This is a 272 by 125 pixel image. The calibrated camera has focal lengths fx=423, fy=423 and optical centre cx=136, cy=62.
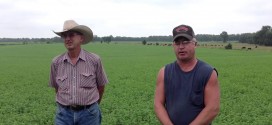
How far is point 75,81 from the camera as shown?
4984mm

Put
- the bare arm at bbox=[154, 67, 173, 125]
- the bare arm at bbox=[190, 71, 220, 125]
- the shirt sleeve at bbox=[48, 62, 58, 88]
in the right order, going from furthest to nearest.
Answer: the shirt sleeve at bbox=[48, 62, 58, 88] < the bare arm at bbox=[154, 67, 173, 125] < the bare arm at bbox=[190, 71, 220, 125]

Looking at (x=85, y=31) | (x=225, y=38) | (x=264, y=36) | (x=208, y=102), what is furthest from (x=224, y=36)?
(x=208, y=102)

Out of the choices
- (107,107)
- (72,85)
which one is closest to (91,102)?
(72,85)

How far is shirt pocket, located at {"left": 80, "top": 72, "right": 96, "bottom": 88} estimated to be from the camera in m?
5.00

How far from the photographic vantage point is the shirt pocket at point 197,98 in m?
4.05

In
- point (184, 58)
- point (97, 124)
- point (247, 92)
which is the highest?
point (184, 58)

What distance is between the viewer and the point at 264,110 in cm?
1185

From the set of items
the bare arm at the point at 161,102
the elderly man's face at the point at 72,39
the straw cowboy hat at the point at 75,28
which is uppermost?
the straw cowboy hat at the point at 75,28

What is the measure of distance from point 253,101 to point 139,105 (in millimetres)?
3828

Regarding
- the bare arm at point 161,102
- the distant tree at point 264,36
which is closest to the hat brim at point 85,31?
the bare arm at point 161,102

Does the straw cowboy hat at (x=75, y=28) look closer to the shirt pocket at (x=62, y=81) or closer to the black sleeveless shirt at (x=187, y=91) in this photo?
the shirt pocket at (x=62, y=81)

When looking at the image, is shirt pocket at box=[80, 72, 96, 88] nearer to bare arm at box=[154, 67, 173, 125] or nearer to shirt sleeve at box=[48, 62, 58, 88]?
shirt sleeve at box=[48, 62, 58, 88]

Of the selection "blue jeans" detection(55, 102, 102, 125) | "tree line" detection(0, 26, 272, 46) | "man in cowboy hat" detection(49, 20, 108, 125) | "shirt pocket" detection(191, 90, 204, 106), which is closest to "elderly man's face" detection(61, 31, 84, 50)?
"man in cowboy hat" detection(49, 20, 108, 125)

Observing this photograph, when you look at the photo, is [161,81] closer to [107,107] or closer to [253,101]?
[107,107]
